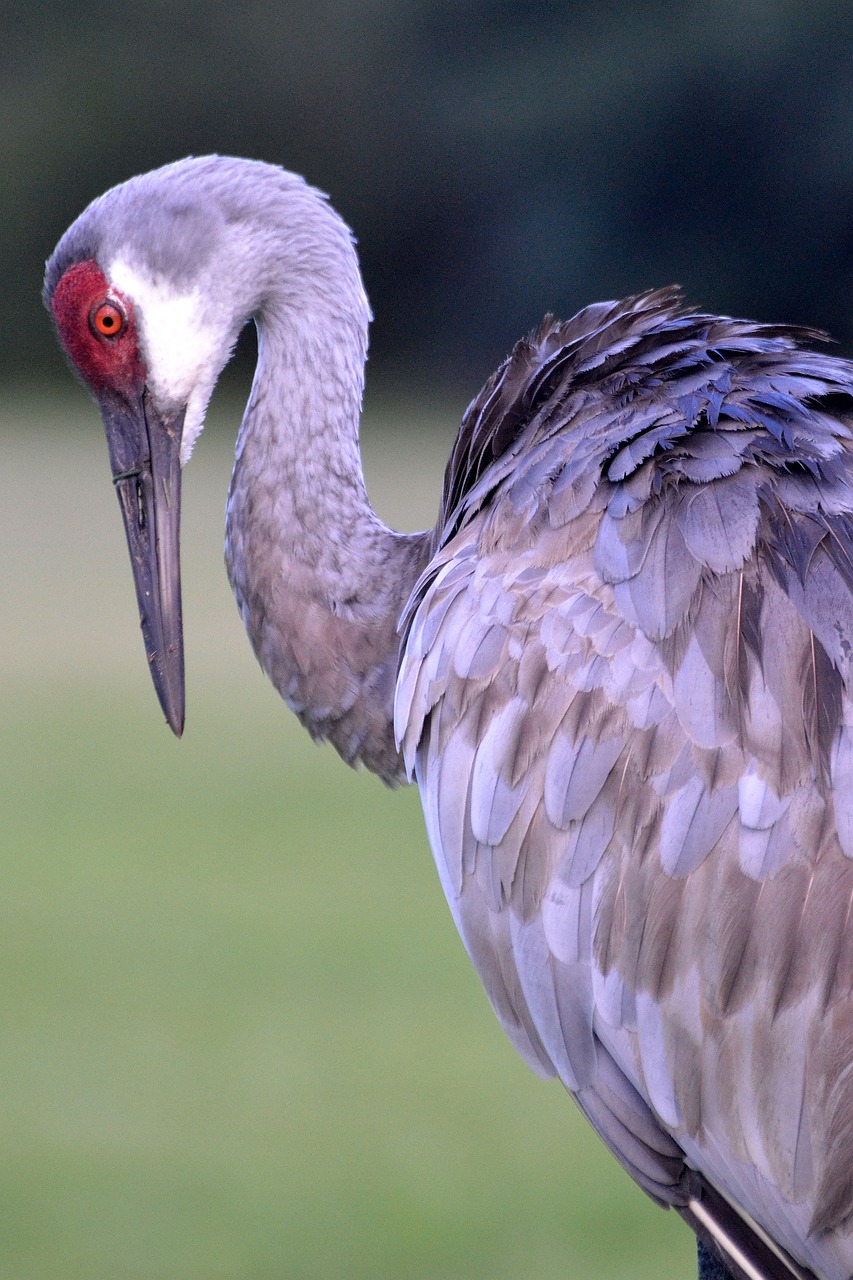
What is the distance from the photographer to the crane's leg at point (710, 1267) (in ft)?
5.19

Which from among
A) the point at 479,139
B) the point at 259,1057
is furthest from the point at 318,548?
the point at 479,139

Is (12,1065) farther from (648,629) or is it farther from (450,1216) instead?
(648,629)

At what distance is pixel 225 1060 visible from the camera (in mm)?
3832

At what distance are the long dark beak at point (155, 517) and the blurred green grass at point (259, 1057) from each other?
1536 mm

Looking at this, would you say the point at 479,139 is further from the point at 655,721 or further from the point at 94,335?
the point at 655,721

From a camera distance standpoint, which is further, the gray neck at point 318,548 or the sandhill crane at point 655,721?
the gray neck at point 318,548

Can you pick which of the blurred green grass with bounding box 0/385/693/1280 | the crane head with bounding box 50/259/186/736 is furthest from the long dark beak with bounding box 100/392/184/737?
the blurred green grass with bounding box 0/385/693/1280

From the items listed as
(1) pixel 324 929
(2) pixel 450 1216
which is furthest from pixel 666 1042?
(1) pixel 324 929

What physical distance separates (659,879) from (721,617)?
0.78 ft

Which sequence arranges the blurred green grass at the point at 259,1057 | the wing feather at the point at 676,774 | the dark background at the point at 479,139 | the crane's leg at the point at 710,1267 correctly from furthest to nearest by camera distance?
the dark background at the point at 479,139 → the blurred green grass at the point at 259,1057 → the crane's leg at the point at 710,1267 → the wing feather at the point at 676,774

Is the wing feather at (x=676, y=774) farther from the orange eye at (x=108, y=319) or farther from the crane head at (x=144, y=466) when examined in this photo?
the orange eye at (x=108, y=319)

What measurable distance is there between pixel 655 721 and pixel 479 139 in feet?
30.0

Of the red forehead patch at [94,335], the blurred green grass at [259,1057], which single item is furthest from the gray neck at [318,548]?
the blurred green grass at [259,1057]

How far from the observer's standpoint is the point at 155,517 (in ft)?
5.88
